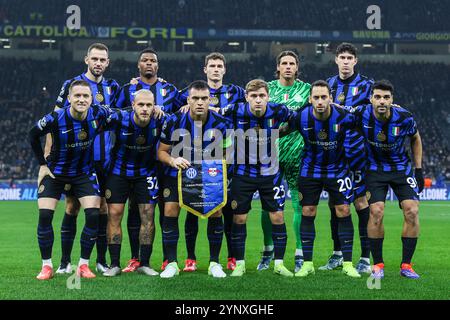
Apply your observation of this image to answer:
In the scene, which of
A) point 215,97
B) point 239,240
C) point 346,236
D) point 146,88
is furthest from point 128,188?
point 346,236

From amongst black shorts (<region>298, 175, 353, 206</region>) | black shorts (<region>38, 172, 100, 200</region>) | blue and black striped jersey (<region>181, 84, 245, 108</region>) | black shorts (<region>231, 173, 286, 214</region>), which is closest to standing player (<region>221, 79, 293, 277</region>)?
black shorts (<region>231, 173, 286, 214</region>)

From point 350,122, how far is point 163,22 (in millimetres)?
28474

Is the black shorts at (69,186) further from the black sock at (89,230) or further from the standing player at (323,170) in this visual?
the standing player at (323,170)

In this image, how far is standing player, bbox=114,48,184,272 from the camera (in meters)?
7.93

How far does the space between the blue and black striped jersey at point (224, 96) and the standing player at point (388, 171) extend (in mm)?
1368

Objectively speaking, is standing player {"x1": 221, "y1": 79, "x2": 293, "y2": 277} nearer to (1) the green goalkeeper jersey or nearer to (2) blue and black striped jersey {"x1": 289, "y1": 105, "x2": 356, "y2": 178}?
(2) blue and black striped jersey {"x1": 289, "y1": 105, "x2": 356, "y2": 178}

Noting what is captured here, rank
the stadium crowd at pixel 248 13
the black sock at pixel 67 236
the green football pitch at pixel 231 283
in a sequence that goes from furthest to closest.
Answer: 1. the stadium crowd at pixel 248 13
2. the black sock at pixel 67 236
3. the green football pitch at pixel 231 283

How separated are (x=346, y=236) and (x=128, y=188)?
2345 mm

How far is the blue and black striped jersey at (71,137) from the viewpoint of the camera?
287 inches

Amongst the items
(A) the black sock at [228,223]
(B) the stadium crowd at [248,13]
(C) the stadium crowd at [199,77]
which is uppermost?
(B) the stadium crowd at [248,13]

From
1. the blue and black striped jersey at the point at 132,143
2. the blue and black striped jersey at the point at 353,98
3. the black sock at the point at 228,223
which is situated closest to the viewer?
the blue and black striped jersey at the point at 132,143

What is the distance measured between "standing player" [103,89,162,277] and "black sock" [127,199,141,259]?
0.27m

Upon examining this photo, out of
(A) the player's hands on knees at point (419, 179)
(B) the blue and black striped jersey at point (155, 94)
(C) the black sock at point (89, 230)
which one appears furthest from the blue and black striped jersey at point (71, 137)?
(A) the player's hands on knees at point (419, 179)
